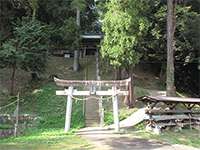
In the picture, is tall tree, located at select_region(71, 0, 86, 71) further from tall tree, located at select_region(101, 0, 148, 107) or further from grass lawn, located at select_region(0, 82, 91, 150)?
tall tree, located at select_region(101, 0, 148, 107)

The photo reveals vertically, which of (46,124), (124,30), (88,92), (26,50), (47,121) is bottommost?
(46,124)

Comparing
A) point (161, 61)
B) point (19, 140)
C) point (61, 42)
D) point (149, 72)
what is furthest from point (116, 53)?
point (149, 72)

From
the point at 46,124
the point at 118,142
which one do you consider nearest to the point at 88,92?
the point at 46,124

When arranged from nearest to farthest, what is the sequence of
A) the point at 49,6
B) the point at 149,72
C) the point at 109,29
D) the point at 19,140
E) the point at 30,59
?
the point at 19,140, the point at 109,29, the point at 30,59, the point at 49,6, the point at 149,72

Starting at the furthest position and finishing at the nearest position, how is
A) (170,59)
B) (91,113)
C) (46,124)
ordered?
(170,59), (91,113), (46,124)

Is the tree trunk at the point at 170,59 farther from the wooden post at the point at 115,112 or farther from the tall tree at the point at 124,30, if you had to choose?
the wooden post at the point at 115,112

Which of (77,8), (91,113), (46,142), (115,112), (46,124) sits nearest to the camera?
(46,142)

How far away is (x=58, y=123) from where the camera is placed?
2473cm

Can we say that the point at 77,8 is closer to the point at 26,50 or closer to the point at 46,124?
the point at 26,50

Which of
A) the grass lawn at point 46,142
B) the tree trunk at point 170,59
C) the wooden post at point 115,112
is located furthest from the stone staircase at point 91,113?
A: the tree trunk at point 170,59

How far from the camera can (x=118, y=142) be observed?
19.5 m

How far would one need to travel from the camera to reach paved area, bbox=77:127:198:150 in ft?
60.8

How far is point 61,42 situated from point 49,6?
4241 mm

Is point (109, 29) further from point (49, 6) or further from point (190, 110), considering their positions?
point (49, 6)
